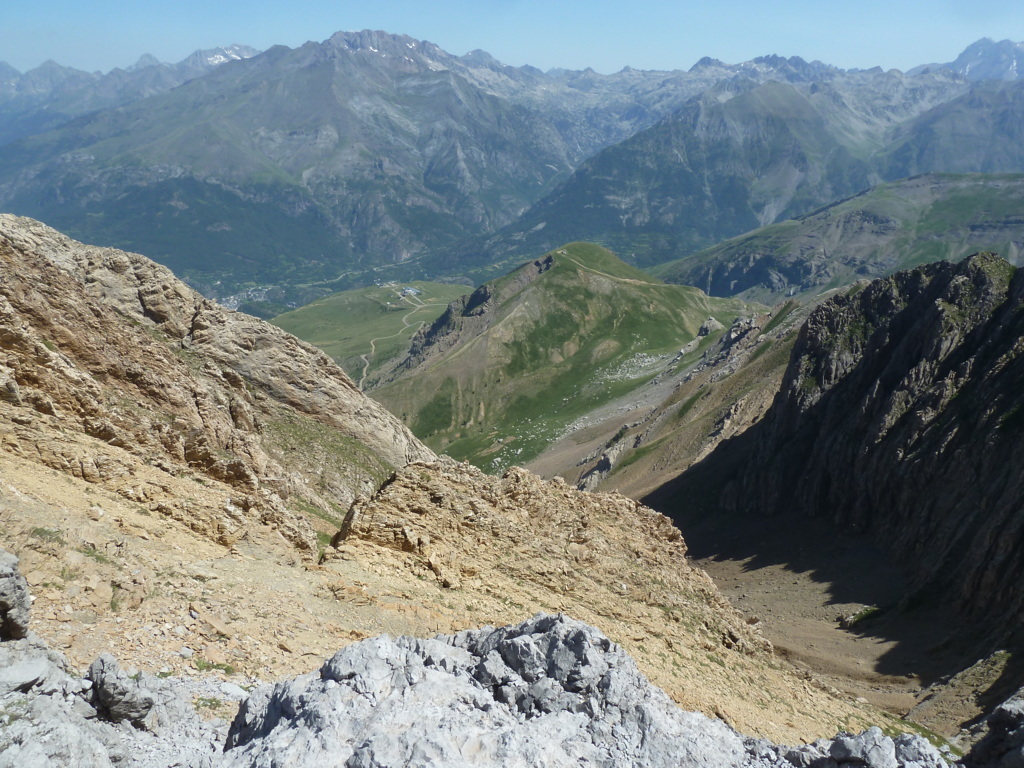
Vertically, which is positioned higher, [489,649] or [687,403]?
[687,403]

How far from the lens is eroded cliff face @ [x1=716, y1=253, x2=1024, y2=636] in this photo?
64.8 metres

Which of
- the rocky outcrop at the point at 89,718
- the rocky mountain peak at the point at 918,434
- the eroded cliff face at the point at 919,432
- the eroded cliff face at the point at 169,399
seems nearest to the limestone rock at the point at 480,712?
the rocky outcrop at the point at 89,718

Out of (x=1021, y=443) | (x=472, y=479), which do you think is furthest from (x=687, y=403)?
(x=472, y=479)

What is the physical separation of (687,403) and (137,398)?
389 ft

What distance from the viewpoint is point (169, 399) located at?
43.6 m

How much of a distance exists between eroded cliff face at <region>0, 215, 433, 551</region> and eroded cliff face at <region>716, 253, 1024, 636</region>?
48.5 m

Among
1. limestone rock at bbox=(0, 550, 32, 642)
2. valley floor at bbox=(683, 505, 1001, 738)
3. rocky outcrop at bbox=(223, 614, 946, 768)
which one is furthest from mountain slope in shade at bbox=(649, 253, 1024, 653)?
limestone rock at bbox=(0, 550, 32, 642)

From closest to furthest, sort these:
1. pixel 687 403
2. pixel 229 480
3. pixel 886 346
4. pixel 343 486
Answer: pixel 229 480 → pixel 343 486 → pixel 886 346 → pixel 687 403

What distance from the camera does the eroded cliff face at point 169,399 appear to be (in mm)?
29297

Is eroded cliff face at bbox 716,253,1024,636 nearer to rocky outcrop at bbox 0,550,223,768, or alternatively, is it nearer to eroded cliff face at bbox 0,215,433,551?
eroded cliff face at bbox 0,215,433,551

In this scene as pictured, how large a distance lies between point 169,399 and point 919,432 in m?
74.0

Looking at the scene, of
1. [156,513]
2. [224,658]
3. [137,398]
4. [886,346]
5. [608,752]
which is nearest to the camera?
[608,752]

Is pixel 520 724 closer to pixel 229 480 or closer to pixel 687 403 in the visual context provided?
pixel 229 480

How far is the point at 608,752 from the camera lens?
1683cm
